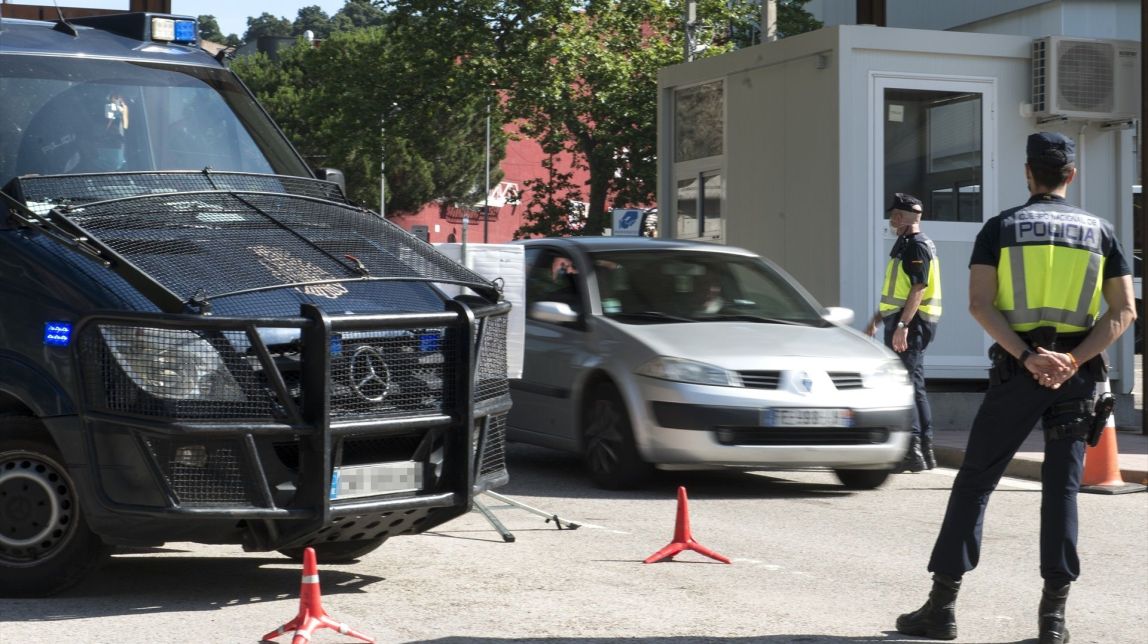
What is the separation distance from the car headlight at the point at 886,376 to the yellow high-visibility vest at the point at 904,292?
1.23 m

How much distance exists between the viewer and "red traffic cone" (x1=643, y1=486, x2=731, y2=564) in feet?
25.1

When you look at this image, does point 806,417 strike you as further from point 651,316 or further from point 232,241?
point 232,241

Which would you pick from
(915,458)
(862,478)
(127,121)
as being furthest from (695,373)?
(127,121)

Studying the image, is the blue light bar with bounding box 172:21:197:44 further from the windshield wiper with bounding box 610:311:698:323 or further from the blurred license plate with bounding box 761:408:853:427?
the blurred license plate with bounding box 761:408:853:427

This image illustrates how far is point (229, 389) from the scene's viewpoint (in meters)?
5.98

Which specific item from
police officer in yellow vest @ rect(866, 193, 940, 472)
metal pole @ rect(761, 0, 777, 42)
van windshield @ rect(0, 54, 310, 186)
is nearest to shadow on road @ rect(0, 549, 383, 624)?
van windshield @ rect(0, 54, 310, 186)

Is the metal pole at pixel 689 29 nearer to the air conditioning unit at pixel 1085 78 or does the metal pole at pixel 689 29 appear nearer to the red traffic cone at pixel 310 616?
the air conditioning unit at pixel 1085 78

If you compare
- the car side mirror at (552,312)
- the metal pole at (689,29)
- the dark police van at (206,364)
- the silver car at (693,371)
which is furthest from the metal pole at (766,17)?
the dark police van at (206,364)

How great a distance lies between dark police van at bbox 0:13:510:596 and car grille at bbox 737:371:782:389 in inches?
123

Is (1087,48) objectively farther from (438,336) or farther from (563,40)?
(563,40)

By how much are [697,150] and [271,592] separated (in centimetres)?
1173

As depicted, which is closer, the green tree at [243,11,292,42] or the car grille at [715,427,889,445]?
the car grille at [715,427,889,445]

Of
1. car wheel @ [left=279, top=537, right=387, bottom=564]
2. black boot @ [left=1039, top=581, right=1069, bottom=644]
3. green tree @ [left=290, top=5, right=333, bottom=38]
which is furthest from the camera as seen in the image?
green tree @ [left=290, top=5, right=333, bottom=38]

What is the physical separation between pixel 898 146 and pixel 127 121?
31.1 feet
